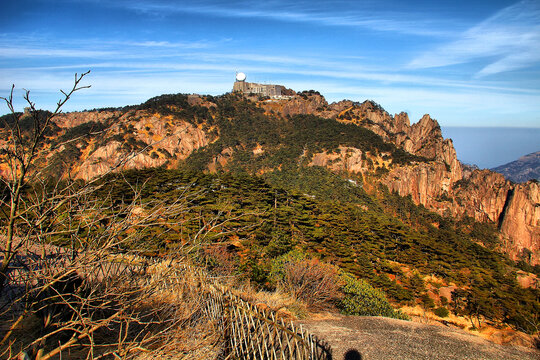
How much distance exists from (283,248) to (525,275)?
4458 centimetres

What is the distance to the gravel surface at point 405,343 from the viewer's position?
289 inches

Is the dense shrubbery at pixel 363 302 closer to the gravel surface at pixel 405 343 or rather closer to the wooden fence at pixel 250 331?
the gravel surface at pixel 405 343

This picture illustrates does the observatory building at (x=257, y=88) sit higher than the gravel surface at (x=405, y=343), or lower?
higher

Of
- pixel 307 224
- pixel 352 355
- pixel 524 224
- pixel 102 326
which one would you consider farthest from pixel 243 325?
pixel 524 224

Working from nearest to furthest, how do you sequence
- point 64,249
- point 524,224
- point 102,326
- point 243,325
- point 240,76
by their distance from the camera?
point 64,249 → point 102,326 → point 243,325 → point 524,224 → point 240,76

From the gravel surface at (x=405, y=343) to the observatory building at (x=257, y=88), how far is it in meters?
103

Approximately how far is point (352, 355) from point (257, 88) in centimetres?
11122

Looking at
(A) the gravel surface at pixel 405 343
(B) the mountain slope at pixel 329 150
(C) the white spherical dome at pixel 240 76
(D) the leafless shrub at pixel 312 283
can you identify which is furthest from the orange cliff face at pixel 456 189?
(A) the gravel surface at pixel 405 343

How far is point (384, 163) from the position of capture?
75.3 meters

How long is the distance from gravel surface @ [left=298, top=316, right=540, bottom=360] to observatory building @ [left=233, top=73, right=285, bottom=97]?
339 ft

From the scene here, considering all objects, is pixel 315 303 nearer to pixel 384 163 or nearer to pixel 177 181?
pixel 177 181

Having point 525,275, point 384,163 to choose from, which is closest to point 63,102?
point 525,275

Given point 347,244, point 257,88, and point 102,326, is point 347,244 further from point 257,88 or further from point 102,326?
point 257,88

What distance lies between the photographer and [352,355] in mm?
7074
